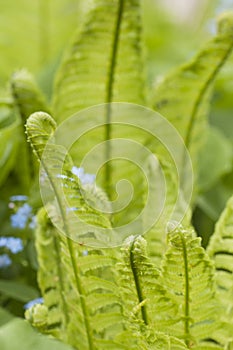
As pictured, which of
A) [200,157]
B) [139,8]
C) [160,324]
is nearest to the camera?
[160,324]

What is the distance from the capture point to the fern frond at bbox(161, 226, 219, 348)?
361 mm

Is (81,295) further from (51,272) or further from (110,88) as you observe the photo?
(110,88)

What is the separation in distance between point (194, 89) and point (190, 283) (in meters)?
0.22

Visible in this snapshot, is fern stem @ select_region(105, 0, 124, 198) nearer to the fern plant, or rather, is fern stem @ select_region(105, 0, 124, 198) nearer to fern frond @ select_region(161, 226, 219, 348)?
the fern plant

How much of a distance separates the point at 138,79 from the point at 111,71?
0.04 m

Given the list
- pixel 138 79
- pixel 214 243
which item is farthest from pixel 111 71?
pixel 214 243

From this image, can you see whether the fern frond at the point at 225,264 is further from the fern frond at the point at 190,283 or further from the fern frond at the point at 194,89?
the fern frond at the point at 194,89

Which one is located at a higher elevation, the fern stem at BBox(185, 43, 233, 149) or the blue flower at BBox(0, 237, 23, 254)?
the fern stem at BBox(185, 43, 233, 149)

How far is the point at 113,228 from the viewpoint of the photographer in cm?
46

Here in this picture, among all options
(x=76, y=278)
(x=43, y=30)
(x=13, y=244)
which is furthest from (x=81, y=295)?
(x=43, y=30)

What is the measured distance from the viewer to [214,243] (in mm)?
452

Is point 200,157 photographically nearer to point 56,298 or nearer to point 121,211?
point 121,211

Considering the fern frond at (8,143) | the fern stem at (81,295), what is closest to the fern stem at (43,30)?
the fern frond at (8,143)

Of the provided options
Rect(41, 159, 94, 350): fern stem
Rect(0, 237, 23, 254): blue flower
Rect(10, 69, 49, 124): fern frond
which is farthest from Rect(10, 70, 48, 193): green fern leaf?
Rect(41, 159, 94, 350): fern stem
